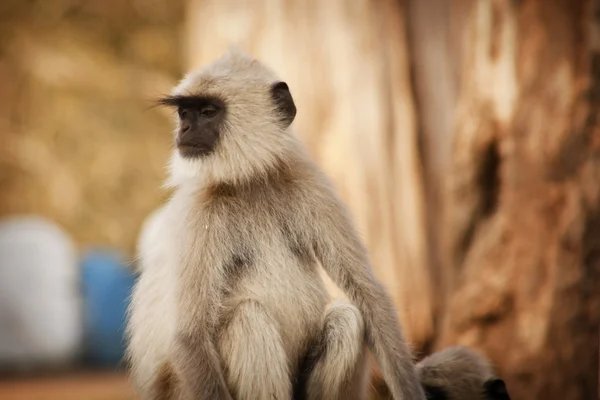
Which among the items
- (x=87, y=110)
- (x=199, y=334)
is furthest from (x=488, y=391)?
(x=87, y=110)

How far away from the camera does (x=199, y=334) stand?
321cm

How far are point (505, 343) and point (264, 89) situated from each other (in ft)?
7.97

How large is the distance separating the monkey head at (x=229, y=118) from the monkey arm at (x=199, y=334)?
35cm

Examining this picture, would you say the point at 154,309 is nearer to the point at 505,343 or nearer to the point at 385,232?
the point at 505,343

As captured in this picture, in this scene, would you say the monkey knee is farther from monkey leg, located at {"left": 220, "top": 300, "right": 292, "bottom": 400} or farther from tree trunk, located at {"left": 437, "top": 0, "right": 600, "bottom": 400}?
tree trunk, located at {"left": 437, "top": 0, "right": 600, "bottom": 400}

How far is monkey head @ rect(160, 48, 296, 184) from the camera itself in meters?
3.41

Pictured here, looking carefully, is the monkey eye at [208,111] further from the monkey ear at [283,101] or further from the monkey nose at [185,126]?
the monkey ear at [283,101]

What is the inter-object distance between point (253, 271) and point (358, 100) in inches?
113

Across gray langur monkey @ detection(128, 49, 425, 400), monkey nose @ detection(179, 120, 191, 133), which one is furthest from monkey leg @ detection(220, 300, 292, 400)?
monkey nose @ detection(179, 120, 191, 133)

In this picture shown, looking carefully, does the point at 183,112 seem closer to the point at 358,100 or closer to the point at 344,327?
the point at 344,327

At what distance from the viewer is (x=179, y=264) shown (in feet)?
10.8

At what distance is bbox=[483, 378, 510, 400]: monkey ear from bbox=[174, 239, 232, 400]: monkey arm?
1.09 metres

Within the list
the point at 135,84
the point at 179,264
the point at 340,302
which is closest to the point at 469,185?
the point at 340,302

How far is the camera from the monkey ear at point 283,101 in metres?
3.46
